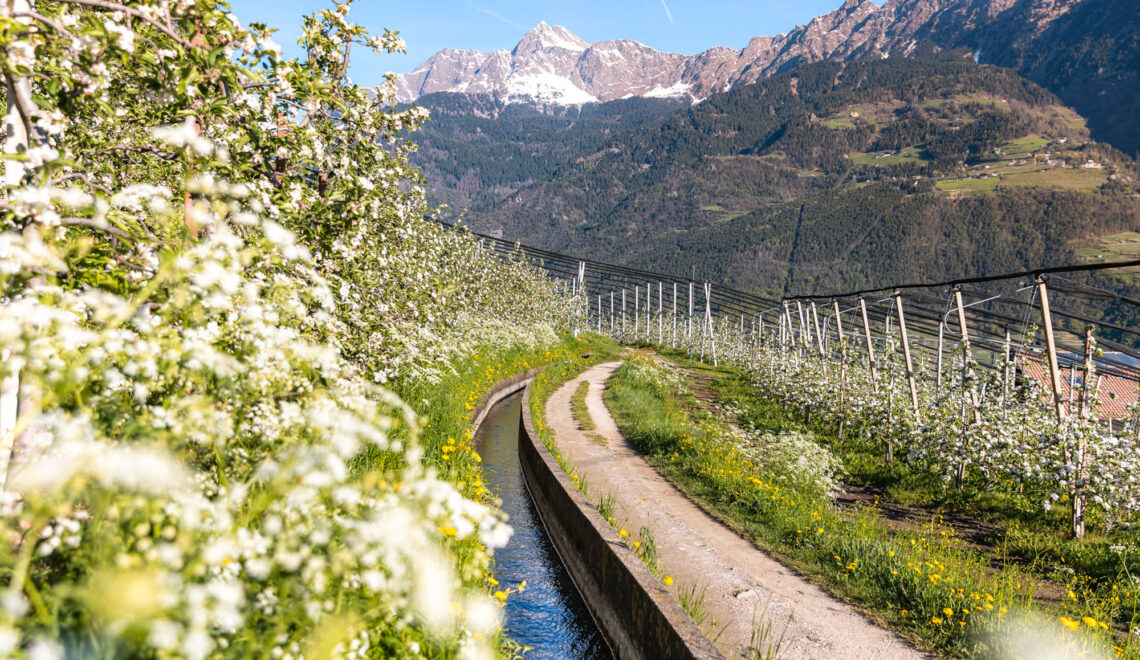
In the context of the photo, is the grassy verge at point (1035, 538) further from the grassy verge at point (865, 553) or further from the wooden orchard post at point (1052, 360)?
the wooden orchard post at point (1052, 360)

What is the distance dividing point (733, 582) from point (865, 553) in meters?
1.77

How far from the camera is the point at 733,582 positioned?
6.97 meters

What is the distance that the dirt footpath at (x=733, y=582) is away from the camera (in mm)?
5719

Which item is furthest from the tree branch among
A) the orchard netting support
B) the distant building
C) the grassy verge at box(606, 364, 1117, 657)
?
the distant building

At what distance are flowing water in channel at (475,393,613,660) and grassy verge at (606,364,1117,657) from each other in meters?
2.73

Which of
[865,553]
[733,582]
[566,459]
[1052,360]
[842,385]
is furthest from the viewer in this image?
[842,385]

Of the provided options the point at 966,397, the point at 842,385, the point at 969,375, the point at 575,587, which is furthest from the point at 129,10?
the point at 842,385

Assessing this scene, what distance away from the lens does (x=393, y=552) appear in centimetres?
197

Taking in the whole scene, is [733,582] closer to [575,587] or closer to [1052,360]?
[575,587]

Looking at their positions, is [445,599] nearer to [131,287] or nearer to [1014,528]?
[131,287]

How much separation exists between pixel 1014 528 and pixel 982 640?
431cm

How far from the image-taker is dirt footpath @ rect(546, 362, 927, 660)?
5.72m

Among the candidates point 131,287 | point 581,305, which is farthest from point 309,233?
point 581,305

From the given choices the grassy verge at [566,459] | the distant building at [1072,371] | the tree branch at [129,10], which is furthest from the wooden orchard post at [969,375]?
the tree branch at [129,10]
